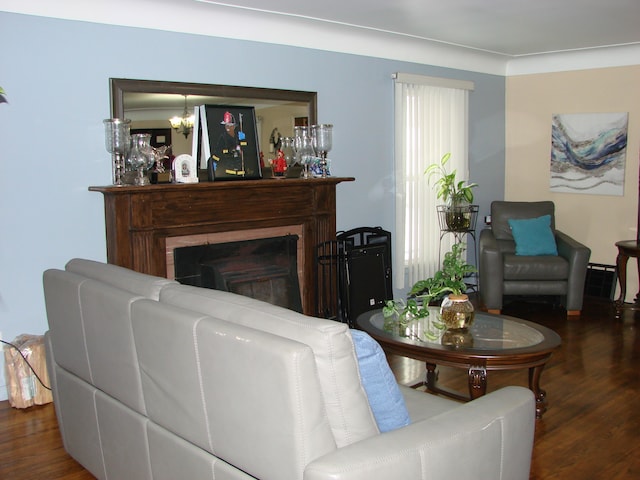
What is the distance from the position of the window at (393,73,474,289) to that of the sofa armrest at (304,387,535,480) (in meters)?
3.67

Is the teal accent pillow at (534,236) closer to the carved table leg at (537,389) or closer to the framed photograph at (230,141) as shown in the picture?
the carved table leg at (537,389)

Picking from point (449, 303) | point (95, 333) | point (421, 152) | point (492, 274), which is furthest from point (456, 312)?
point (421, 152)

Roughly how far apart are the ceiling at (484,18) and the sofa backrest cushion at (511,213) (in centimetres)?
146

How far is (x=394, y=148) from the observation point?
584 centimetres

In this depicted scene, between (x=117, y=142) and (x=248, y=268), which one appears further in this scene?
(x=248, y=268)

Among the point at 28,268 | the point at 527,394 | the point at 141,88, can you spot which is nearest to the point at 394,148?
the point at 141,88

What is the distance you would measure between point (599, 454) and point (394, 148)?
3292mm

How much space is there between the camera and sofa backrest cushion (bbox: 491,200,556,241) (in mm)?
6355

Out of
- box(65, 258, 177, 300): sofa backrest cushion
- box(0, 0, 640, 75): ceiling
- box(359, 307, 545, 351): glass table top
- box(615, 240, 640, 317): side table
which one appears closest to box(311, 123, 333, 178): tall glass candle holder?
box(0, 0, 640, 75): ceiling

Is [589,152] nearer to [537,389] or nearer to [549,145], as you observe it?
[549,145]

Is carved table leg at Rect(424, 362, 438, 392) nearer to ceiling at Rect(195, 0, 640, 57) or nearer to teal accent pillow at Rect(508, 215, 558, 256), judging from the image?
ceiling at Rect(195, 0, 640, 57)

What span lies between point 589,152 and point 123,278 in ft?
16.6

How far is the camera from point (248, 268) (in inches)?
188

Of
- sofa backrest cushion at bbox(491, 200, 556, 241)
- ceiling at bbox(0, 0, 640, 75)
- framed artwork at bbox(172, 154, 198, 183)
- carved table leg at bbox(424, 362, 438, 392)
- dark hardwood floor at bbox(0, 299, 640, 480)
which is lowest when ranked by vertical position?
dark hardwood floor at bbox(0, 299, 640, 480)
